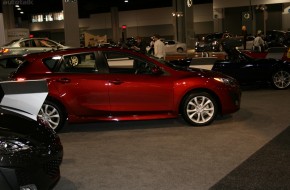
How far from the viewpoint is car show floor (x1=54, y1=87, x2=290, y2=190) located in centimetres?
542

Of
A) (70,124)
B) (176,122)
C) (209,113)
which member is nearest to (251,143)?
(209,113)

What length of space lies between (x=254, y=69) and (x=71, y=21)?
1001 centimetres

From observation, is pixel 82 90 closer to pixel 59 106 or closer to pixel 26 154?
pixel 59 106

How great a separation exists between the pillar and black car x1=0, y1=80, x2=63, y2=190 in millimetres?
15510

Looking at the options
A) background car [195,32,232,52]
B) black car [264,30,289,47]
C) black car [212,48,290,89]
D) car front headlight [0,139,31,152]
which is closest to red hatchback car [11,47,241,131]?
car front headlight [0,139,31,152]

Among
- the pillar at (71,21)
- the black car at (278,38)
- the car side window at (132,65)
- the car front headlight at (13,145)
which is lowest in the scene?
the car front headlight at (13,145)

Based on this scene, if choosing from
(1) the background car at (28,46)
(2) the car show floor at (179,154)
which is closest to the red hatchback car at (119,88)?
(2) the car show floor at (179,154)

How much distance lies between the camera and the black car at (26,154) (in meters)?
3.91

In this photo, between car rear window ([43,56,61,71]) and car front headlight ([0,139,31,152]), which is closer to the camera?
car front headlight ([0,139,31,152])

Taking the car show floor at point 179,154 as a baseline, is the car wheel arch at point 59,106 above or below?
above

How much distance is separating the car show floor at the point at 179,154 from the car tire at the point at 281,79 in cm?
338

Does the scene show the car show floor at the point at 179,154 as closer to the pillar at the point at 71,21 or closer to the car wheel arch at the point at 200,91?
the car wheel arch at the point at 200,91

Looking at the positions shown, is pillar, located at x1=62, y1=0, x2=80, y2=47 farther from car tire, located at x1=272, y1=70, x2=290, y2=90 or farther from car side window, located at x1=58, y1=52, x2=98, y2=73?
car side window, located at x1=58, y1=52, x2=98, y2=73

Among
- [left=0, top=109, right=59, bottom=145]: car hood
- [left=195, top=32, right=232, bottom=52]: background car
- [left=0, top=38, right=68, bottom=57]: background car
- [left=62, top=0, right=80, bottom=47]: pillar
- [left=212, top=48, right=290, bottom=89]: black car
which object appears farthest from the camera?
[left=195, top=32, right=232, bottom=52]: background car
